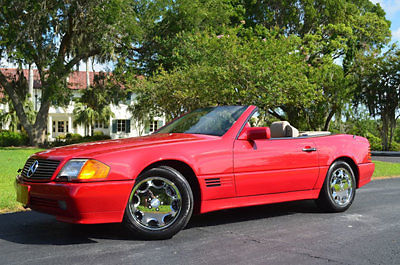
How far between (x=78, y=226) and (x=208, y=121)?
2055 millimetres

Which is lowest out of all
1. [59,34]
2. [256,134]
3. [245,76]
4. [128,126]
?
[256,134]

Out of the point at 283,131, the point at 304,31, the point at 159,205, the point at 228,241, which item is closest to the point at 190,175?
the point at 159,205

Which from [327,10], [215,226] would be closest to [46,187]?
[215,226]

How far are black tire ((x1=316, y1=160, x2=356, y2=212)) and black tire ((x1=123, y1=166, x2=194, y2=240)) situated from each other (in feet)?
7.66

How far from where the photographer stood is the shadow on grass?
458cm

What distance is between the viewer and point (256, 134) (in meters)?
5.14

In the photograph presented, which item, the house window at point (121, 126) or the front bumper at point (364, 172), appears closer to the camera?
the front bumper at point (364, 172)

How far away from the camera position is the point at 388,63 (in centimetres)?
3266

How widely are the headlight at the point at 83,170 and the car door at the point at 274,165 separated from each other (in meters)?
1.58

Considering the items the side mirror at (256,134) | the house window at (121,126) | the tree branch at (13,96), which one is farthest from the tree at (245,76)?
the house window at (121,126)

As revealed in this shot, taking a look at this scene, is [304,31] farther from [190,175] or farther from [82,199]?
[82,199]

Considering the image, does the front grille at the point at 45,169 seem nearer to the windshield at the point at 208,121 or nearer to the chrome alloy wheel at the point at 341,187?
the windshield at the point at 208,121

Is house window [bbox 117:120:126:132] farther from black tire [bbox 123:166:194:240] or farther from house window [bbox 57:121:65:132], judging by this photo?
black tire [bbox 123:166:194:240]

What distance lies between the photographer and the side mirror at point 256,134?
16.8 ft
